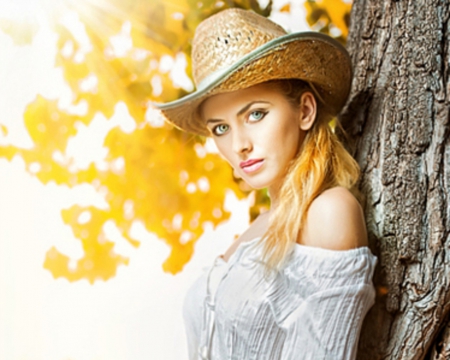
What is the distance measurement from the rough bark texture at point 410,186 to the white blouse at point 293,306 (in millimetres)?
106

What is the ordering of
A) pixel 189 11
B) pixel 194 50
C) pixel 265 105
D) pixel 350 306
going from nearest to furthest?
pixel 350 306
pixel 265 105
pixel 194 50
pixel 189 11

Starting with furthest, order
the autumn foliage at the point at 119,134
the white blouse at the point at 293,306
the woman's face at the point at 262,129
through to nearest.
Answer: the autumn foliage at the point at 119,134 → the woman's face at the point at 262,129 → the white blouse at the point at 293,306

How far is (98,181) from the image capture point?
2.22 m

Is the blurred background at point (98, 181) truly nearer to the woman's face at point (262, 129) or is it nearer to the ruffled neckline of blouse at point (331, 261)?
the woman's face at point (262, 129)

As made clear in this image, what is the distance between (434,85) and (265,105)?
0.40 m

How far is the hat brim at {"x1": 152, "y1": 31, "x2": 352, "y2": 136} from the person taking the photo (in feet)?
4.20

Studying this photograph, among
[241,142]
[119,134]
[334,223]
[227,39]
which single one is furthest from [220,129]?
[119,134]

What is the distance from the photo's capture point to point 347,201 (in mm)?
1272

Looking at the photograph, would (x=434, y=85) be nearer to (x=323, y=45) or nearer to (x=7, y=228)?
(x=323, y=45)

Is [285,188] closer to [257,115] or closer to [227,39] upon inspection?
[257,115]

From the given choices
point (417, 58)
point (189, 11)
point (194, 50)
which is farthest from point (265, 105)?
point (189, 11)

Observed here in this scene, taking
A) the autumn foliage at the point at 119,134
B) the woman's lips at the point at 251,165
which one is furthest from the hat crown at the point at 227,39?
the autumn foliage at the point at 119,134

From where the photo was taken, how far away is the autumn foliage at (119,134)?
2.16m

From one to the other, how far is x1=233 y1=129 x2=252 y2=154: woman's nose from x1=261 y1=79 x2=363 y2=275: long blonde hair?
12cm
